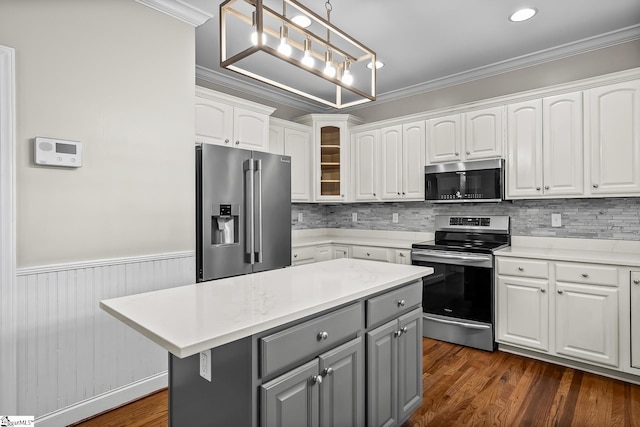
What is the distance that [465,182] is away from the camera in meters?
3.55

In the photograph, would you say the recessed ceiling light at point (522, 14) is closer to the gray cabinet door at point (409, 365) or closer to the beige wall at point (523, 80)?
the beige wall at point (523, 80)

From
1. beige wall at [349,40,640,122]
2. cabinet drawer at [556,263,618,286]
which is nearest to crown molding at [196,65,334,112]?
beige wall at [349,40,640,122]

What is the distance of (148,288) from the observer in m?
2.48

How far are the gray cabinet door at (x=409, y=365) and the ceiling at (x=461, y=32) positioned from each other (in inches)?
84.6

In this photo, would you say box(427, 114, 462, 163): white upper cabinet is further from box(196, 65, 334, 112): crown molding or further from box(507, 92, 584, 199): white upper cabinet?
box(196, 65, 334, 112): crown molding

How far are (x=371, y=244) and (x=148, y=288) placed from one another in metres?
2.30

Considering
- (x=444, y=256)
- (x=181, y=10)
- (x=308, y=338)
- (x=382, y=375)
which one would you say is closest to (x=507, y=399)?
(x=382, y=375)

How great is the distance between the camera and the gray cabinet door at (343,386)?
149cm

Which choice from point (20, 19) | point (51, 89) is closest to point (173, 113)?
point (51, 89)

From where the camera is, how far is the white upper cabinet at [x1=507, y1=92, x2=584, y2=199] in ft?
9.77

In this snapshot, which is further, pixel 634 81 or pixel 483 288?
pixel 483 288

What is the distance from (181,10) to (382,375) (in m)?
2.68

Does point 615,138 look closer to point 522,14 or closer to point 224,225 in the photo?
point 522,14

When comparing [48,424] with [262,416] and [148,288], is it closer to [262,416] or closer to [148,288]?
[148,288]
